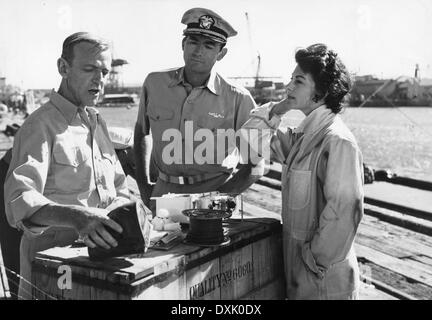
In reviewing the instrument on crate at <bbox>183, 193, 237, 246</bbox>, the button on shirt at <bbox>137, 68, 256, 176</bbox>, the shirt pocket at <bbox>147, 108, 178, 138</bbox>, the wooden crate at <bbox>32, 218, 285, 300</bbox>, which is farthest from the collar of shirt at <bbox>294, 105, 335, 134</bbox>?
the shirt pocket at <bbox>147, 108, 178, 138</bbox>

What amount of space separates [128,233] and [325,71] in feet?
5.19

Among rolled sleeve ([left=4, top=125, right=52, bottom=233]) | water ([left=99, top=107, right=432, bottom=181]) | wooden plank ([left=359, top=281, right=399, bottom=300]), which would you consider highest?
rolled sleeve ([left=4, top=125, right=52, bottom=233])

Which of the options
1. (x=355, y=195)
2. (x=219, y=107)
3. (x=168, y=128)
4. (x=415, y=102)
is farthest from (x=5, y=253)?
(x=415, y=102)

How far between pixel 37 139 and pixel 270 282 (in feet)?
5.28

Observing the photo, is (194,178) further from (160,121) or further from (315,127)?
(315,127)

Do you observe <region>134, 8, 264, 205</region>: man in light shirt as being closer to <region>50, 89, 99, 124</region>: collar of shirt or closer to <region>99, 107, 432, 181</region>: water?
<region>50, 89, 99, 124</region>: collar of shirt

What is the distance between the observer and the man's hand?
2066mm

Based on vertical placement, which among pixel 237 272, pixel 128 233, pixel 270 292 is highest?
pixel 128 233

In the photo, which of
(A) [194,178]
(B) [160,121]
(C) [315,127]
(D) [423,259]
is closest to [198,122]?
(B) [160,121]

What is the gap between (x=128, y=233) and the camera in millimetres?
2117

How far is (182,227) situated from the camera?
2.75 metres

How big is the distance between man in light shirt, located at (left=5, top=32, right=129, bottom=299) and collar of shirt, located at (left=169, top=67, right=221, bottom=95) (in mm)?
1335

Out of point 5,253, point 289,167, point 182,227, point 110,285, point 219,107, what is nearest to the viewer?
point 110,285
